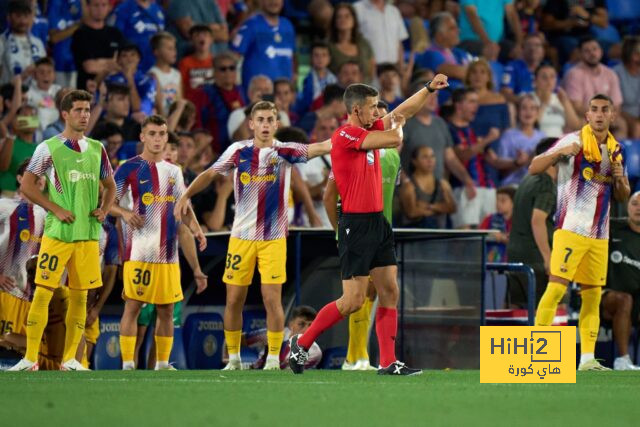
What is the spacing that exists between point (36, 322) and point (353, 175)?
3.09 m

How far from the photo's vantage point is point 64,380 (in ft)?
31.7

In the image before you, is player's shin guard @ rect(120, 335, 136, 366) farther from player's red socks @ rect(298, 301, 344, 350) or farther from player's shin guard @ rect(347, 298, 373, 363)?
player's red socks @ rect(298, 301, 344, 350)

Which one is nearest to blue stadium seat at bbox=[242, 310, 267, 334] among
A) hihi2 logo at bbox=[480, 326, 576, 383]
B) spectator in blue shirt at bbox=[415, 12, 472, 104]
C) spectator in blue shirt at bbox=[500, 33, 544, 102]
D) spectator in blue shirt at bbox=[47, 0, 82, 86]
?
spectator in blue shirt at bbox=[47, 0, 82, 86]

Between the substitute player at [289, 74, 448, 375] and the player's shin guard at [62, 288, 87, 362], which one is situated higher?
the substitute player at [289, 74, 448, 375]

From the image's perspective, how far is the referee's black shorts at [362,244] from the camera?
10.2 metres

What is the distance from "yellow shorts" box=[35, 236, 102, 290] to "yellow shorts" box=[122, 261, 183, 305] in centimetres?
59

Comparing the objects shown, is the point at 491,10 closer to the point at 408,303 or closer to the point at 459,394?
the point at 408,303

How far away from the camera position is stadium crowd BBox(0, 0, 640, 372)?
49.9 feet

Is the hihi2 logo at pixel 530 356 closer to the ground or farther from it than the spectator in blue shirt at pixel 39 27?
closer to the ground

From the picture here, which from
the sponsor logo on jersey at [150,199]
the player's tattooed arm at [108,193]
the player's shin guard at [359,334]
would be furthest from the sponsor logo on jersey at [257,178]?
the player's shin guard at [359,334]

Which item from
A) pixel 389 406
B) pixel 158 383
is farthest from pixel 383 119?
pixel 389 406

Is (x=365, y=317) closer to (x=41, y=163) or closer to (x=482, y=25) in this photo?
(x=41, y=163)

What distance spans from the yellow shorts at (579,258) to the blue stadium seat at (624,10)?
12165 mm

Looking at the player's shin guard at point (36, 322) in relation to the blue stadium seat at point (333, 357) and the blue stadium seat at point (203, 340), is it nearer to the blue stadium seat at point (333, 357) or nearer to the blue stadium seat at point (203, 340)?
the blue stadium seat at point (203, 340)
